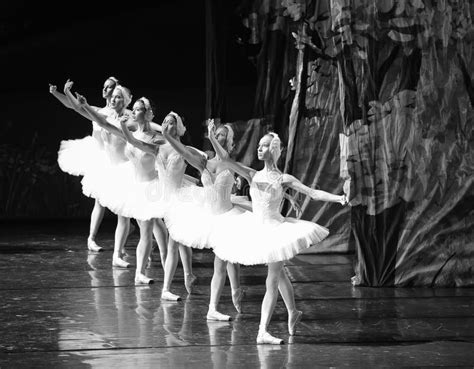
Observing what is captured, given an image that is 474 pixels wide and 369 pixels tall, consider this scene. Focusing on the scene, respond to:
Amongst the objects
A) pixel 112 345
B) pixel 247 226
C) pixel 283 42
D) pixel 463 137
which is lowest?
pixel 112 345

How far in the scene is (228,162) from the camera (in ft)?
22.5

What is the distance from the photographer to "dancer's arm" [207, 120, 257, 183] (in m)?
6.73

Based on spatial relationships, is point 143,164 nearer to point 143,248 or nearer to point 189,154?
point 143,248

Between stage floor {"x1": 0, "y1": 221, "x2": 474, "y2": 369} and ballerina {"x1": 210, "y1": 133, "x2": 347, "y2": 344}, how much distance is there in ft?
0.73

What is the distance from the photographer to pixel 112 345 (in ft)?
20.7

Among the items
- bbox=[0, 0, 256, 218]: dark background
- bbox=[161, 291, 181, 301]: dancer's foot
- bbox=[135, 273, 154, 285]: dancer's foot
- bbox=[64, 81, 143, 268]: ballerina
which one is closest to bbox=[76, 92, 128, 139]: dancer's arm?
bbox=[64, 81, 143, 268]: ballerina

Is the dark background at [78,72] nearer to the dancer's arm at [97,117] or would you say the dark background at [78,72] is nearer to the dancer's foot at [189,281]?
the dancer's arm at [97,117]

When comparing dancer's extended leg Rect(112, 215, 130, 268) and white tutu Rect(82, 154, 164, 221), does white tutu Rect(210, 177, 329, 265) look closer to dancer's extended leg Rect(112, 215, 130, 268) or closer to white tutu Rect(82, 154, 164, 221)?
white tutu Rect(82, 154, 164, 221)

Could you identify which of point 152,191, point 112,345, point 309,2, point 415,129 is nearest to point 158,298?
point 152,191

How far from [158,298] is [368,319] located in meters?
1.51

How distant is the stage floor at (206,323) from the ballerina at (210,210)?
19 cm

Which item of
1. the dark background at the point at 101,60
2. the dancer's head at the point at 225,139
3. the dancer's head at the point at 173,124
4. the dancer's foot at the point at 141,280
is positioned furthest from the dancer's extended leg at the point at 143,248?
the dark background at the point at 101,60

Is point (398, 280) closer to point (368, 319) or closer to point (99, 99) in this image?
point (368, 319)

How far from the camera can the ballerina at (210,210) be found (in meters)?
7.07
